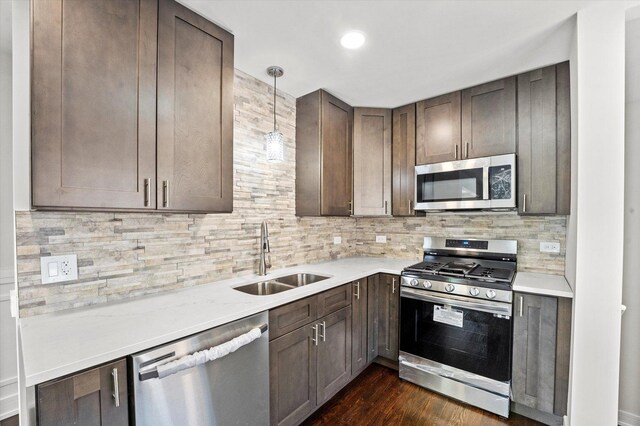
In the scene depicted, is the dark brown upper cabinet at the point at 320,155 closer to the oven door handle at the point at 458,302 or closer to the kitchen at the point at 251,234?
the kitchen at the point at 251,234

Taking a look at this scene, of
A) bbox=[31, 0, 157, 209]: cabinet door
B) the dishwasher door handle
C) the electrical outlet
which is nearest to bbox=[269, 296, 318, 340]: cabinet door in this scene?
the dishwasher door handle

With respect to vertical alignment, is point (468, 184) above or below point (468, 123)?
below

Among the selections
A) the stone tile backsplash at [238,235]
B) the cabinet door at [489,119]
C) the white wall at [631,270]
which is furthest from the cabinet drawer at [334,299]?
the white wall at [631,270]

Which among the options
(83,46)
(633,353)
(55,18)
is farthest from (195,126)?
(633,353)

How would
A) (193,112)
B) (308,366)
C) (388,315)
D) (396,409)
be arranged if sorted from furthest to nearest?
(388,315), (396,409), (308,366), (193,112)

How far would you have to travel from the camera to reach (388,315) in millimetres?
2584

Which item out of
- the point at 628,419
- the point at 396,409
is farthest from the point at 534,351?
the point at 396,409

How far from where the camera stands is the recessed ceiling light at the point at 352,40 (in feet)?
5.77

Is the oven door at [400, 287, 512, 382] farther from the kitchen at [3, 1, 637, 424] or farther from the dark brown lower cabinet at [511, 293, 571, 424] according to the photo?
the kitchen at [3, 1, 637, 424]

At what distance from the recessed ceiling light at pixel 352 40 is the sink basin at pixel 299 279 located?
5.46 ft

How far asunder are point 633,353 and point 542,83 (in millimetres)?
2024

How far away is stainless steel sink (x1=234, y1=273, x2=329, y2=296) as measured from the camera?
80.9 inches

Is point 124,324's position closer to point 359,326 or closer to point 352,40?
point 359,326

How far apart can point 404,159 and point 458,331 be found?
1.60m
